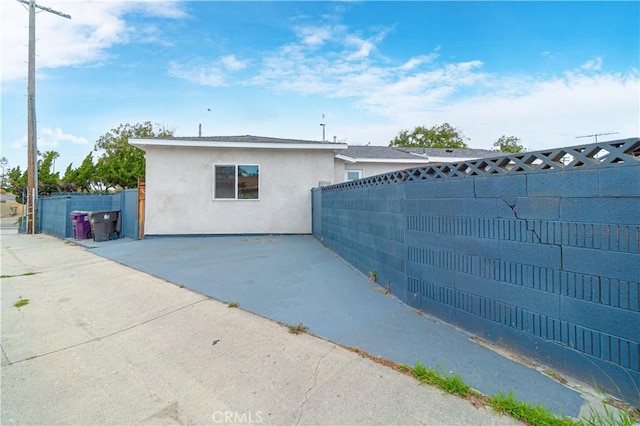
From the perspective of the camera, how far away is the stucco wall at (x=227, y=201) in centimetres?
907

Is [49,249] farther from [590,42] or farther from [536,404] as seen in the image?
[590,42]

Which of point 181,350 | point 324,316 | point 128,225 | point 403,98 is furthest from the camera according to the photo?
point 403,98

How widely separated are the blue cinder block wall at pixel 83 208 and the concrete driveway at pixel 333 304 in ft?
6.59

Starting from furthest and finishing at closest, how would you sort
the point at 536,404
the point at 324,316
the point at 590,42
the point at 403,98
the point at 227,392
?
1. the point at 403,98
2. the point at 590,42
3. the point at 324,316
4. the point at 227,392
5. the point at 536,404

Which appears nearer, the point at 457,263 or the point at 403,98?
the point at 457,263

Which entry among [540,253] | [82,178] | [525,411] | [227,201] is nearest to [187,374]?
[525,411]

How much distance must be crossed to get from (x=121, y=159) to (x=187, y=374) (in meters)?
23.9

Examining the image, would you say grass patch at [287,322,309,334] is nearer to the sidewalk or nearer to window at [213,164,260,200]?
the sidewalk

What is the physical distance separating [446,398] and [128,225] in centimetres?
1070

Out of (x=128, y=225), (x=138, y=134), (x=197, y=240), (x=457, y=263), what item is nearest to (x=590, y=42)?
(x=457, y=263)

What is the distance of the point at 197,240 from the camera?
870cm

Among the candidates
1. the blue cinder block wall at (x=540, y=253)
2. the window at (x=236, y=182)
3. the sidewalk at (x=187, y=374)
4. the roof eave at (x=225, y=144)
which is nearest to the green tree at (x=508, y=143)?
the roof eave at (x=225, y=144)

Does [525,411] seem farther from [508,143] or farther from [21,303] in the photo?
[508,143]

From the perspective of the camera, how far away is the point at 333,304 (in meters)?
3.77
